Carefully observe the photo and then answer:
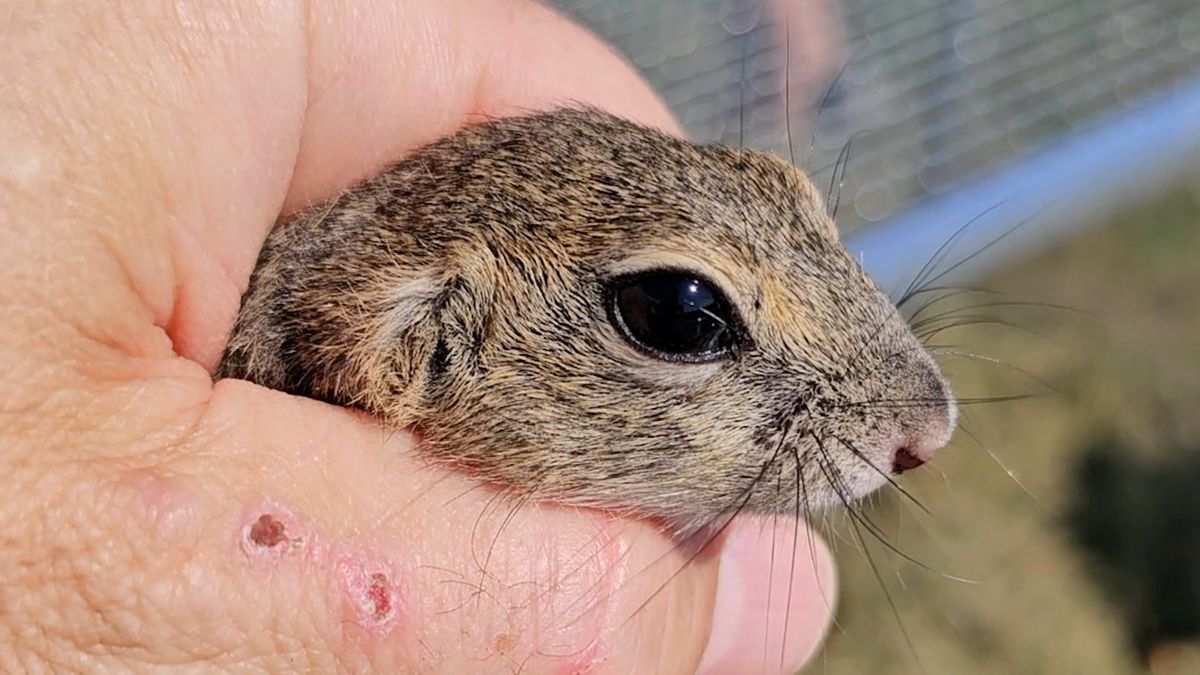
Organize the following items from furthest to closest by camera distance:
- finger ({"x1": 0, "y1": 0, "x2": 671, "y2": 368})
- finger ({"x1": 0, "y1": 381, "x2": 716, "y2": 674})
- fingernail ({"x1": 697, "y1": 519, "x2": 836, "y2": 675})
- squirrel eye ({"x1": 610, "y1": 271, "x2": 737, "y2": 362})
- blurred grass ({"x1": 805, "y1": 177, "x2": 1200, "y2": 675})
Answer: blurred grass ({"x1": 805, "y1": 177, "x2": 1200, "y2": 675}), fingernail ({"x1": 697, "y1": 519, "x2": 836, "y2": 675}), squirrel eye ({"x1": 610, "y1": 271, "x2": 737, "y2": 362}), finger ({"x1": 0, "y1": 0, "x2": 671, "y2": 368}), finger ({"x1": 0, "y1": 381, "x2": 716, "y2": 674})

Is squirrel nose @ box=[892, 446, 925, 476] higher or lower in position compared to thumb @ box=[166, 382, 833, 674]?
higher

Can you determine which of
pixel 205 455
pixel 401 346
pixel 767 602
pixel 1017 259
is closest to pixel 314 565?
pixel 205 455

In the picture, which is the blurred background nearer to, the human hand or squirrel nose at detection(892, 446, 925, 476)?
squirrel nose at detection(892, 446, 925, 476)

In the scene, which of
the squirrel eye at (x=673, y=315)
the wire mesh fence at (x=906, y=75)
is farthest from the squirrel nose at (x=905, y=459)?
the wire mesh fence at (x=906, y=75)

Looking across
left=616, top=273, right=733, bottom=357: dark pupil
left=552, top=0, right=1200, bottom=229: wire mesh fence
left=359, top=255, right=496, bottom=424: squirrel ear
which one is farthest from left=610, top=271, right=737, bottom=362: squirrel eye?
left=552, top=0, right=1200, bottom=229: wire mesh fence

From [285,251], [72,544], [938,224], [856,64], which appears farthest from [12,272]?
[856,64]

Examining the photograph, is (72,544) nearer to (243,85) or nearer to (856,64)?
(243,85)
